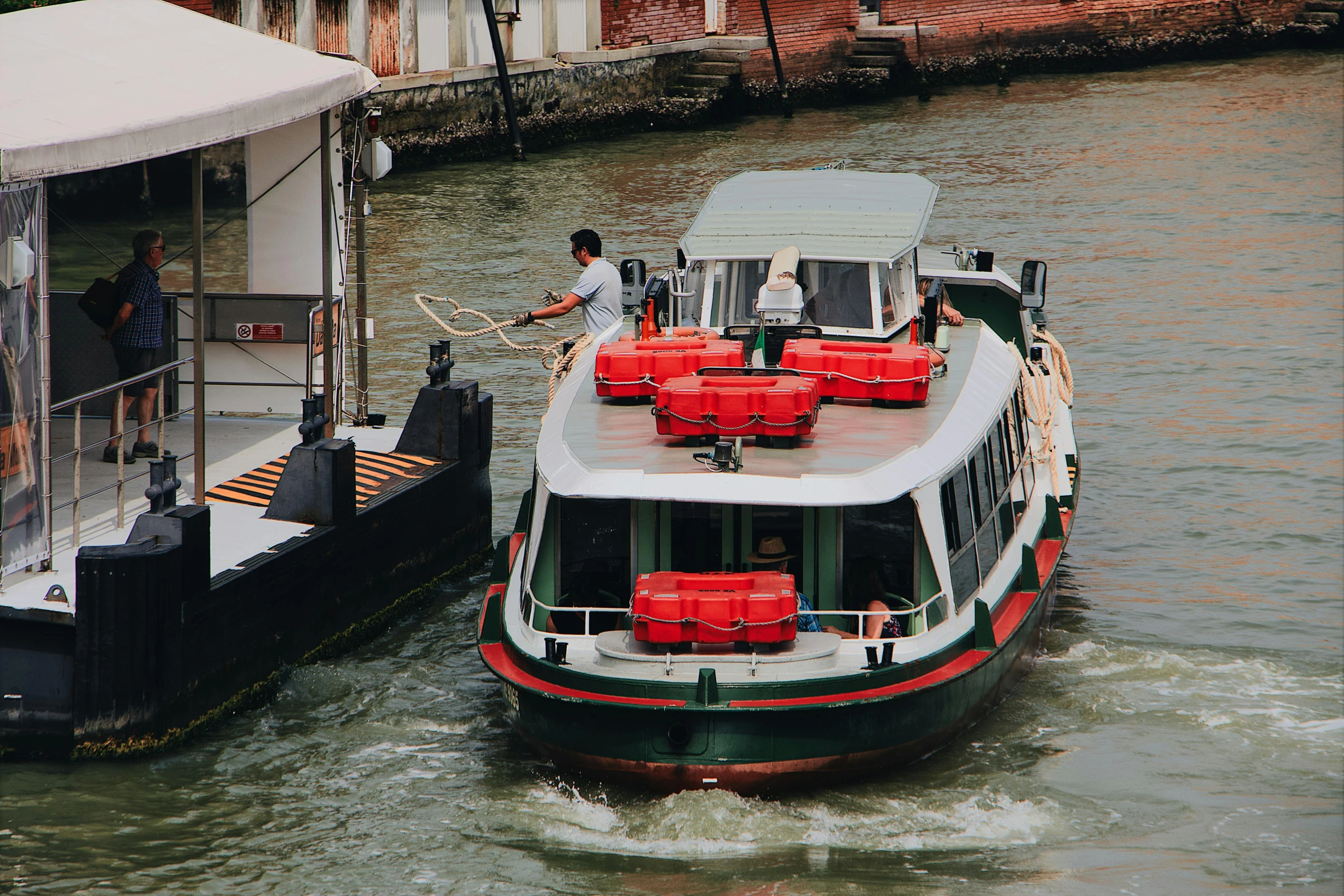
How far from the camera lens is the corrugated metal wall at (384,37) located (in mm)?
31578

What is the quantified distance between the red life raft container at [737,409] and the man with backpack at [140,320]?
3957 millimetres

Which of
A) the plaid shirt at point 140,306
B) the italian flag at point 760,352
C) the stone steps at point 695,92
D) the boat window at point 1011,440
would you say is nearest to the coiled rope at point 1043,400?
the boat window at point 1011,440

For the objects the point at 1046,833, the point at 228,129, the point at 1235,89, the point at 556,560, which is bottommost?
the point at 1046,833

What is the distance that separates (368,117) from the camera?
12148 mm

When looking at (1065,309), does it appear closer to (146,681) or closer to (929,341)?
(929,341)

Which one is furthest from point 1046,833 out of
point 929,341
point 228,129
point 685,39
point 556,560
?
point 685,39

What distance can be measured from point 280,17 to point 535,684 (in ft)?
79.2

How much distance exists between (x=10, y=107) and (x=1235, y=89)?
36.3 meters

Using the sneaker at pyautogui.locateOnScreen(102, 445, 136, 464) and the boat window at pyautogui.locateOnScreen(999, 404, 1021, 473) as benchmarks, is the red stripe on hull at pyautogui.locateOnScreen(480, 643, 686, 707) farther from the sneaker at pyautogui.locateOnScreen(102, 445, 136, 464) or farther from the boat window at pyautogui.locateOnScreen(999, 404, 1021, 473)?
the boat window at pyautogui.locateOnScreen(999, 404, 1021, 473)

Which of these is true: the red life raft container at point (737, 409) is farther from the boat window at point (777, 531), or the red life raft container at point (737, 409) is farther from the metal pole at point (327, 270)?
the metal pole at point (327, 270)

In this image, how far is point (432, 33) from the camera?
33.0m

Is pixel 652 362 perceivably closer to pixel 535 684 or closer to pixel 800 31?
→ pixel 535 684

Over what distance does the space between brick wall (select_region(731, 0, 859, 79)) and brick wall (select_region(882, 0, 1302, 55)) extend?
206 cm

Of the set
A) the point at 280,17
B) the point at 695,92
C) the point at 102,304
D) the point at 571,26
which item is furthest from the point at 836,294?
the point at 695,92
